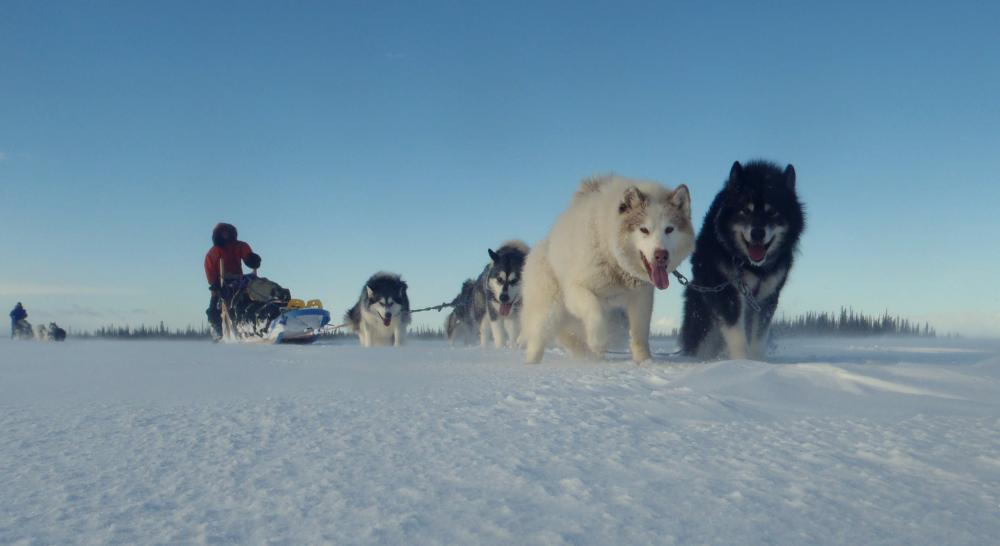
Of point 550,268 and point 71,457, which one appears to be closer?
point 71,457

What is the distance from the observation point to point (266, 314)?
10.7 meters

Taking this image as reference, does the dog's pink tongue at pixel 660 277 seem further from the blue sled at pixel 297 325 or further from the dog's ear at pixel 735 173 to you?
the blue sled at pixel 297 325

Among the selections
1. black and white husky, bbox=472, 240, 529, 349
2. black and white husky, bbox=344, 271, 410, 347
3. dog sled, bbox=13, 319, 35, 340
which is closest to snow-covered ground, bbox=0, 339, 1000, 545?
black and white husky, bbox=472, 240, 529, 349

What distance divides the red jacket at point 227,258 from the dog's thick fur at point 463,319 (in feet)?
12.2

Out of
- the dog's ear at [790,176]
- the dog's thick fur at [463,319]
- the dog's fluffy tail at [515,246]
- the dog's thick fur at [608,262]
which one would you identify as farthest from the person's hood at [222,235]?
the dog's ear at [790,176]

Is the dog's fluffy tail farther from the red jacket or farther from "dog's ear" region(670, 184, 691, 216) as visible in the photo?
the red jacket

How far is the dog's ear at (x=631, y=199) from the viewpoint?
455cm

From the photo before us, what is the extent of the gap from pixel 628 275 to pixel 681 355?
47.6 inches

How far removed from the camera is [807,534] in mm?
1364

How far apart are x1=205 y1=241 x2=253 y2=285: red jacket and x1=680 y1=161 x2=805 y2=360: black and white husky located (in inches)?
352

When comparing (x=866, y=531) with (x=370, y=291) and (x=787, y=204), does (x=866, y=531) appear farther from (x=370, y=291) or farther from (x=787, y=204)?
(x=370, y=291)

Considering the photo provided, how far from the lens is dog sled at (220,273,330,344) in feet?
33.0

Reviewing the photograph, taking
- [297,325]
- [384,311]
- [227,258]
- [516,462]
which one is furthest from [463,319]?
[516,462]

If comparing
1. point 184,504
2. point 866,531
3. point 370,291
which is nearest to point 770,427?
point 866,531
